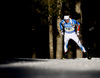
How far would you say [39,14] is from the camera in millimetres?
19000

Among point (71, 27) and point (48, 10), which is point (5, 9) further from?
point (71, 27)

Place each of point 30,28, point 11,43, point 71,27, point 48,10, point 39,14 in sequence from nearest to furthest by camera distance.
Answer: point 71,27
point 48,10
point 39,14
point 30,28
point 11,43

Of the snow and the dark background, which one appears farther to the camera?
the dark background

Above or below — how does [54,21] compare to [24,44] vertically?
above

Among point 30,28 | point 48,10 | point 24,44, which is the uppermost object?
point 48,10

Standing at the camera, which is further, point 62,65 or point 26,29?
point 26,29

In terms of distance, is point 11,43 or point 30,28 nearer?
point 30,28

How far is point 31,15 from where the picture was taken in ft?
63.2

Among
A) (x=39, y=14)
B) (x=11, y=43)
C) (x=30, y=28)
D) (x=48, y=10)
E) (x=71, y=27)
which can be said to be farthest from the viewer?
(x=11, y=43)

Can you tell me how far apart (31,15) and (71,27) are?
21.5 ft

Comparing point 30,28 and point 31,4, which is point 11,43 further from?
point 31,4

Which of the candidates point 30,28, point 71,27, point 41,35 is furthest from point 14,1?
point 71,27

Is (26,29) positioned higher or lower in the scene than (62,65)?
higher

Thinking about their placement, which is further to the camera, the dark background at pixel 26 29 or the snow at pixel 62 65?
the dark background at pixel 26 29
